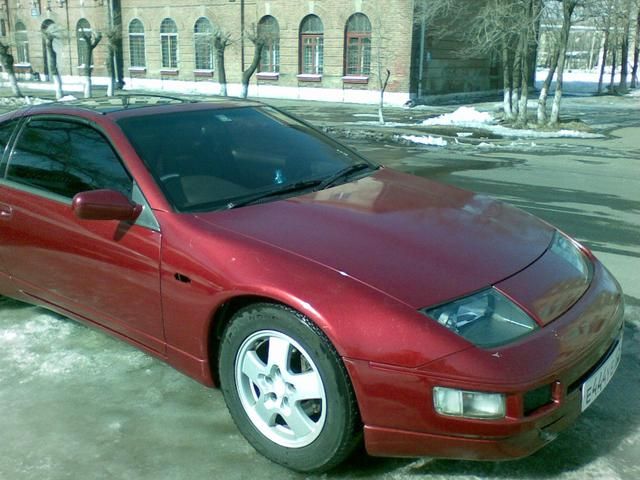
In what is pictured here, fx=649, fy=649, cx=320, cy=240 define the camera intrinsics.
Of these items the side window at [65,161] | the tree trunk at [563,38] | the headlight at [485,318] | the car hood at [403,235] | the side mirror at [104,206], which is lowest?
the headlight at [485,318]

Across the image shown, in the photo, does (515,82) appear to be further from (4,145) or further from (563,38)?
(4,145)

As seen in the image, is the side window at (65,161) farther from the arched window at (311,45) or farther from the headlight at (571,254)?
the arched window at (311,45)

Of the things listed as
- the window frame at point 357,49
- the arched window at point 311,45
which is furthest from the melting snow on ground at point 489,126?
the arched window at point 311,45

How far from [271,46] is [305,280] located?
3005 cm

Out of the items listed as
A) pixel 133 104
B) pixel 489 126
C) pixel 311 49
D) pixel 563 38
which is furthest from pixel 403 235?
pixel 311 49

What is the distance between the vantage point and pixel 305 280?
250cm

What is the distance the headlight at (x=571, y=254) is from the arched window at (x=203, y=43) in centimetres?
3160

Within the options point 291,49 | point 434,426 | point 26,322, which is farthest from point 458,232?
point 291,49

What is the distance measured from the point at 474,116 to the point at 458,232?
17.7 m

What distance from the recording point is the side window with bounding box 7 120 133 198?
10.8ft

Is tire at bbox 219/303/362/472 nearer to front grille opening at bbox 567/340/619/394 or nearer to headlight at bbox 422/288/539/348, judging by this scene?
headlight at bbox 422/288/539/348

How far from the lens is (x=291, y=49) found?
30.3 m

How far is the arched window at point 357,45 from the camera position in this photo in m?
27.9

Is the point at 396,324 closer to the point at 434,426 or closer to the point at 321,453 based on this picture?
the point at 434,426
